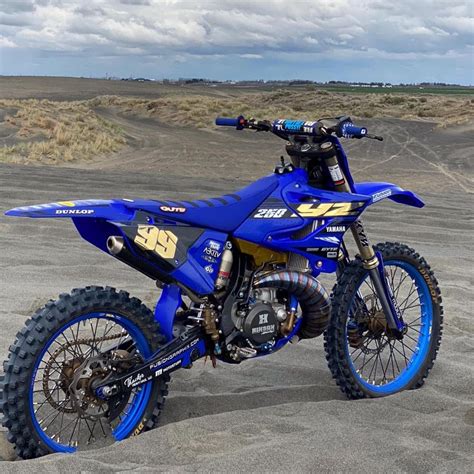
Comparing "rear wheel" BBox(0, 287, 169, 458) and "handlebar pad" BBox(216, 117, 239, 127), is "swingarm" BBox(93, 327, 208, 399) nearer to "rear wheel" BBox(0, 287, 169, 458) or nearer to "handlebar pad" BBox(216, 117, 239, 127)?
"rear wheel" BBox(0, 287, 169, 458)

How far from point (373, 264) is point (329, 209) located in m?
0.57

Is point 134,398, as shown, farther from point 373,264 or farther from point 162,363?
point 373,264

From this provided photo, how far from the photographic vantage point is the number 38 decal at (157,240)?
3.33m

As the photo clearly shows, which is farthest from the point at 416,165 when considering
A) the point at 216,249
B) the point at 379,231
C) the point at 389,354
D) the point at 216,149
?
the point at 216,249

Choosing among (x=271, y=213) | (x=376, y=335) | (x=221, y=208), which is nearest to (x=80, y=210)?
(x=221, y=208)

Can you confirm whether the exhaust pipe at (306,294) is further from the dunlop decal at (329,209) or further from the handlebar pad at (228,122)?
the handlebar pad at (228,122)

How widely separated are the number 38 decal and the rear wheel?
0.28 metres

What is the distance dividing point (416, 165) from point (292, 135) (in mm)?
16841

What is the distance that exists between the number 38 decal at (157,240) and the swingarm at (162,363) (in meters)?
0.45

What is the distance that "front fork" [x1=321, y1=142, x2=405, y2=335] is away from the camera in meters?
3.96

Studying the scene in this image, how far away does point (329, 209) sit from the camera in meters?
3.85

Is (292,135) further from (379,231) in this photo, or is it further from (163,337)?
(379,231)

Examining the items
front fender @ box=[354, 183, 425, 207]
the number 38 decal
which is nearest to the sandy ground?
the number 38 decal

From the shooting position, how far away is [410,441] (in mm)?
3379
